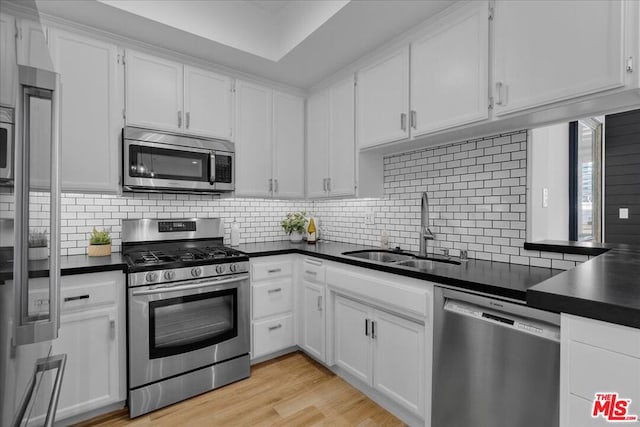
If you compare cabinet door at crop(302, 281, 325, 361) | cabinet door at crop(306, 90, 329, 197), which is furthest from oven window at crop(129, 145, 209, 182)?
cabinet door at crop(302, 281, 325, 361)

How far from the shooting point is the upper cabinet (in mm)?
2457

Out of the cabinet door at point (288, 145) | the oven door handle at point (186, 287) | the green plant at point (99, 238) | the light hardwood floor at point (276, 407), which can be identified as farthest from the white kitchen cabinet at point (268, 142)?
the light hardwood floor at point (276, 407)

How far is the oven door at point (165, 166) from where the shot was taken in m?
2.38

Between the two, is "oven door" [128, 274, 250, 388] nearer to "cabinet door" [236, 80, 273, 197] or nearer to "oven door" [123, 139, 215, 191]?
"oven door" [123, 139, 215, 191]

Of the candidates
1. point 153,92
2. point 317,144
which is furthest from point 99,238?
point 317,144

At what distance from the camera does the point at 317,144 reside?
10.8ft

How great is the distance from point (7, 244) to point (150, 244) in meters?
2.31

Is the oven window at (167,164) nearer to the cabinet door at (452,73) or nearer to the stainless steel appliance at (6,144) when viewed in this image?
the cabinet door at (452,73)

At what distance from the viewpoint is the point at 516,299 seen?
138cm

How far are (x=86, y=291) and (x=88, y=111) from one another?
128 cm

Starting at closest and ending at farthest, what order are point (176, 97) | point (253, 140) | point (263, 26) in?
point (176, 97)
point (263, 26)
point (253, 140)

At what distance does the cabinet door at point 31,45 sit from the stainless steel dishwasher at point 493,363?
1.79 m

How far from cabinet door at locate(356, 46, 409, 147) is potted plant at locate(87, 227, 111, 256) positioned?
2171mm

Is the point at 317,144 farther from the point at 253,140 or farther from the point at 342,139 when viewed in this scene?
the point at 253,140
